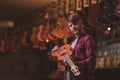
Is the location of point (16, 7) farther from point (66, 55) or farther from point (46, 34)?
point (66, 55)

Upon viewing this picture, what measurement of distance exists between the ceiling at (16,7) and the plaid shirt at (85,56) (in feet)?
2.89

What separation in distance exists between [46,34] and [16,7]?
0.82 meters

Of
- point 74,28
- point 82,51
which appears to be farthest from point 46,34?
point 82,51

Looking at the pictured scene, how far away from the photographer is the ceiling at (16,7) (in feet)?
12.9

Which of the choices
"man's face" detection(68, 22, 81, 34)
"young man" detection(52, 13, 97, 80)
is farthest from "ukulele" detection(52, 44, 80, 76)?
"man's face" detection(68, 22, 81, 34)

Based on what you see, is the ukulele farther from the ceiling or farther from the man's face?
the ceiling

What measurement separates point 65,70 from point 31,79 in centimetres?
75

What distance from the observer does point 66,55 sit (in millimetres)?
3141

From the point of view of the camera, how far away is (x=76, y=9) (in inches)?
126

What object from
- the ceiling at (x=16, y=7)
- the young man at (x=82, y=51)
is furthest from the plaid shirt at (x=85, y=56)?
the ceiling at (x=16, y=7)

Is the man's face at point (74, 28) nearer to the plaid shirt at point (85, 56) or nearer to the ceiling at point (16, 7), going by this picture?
the plaid shirt at point (85, 56)

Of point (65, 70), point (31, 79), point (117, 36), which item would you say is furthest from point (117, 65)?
point (31, 79)

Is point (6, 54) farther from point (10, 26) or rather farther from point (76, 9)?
point (76, 9)

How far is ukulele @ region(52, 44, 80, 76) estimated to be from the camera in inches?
120
